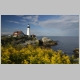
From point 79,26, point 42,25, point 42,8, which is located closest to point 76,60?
point 79,26

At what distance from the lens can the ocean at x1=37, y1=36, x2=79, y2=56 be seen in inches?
128

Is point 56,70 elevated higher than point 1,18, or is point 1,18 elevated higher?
point 1,18

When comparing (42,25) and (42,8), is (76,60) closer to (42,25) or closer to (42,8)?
(42,25)

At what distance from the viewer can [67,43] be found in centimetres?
328

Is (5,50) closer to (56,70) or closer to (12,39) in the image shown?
(12,39)

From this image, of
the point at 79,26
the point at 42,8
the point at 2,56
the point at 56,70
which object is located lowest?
the point at 56,70

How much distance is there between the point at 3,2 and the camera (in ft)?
10.5

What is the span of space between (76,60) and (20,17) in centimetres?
135

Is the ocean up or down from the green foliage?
up

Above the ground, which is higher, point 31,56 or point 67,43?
point 67,43

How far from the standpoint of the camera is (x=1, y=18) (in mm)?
3291

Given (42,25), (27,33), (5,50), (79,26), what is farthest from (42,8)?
(5,50)

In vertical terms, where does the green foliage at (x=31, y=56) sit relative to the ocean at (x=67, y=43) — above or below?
below

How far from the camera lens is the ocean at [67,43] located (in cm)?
324
